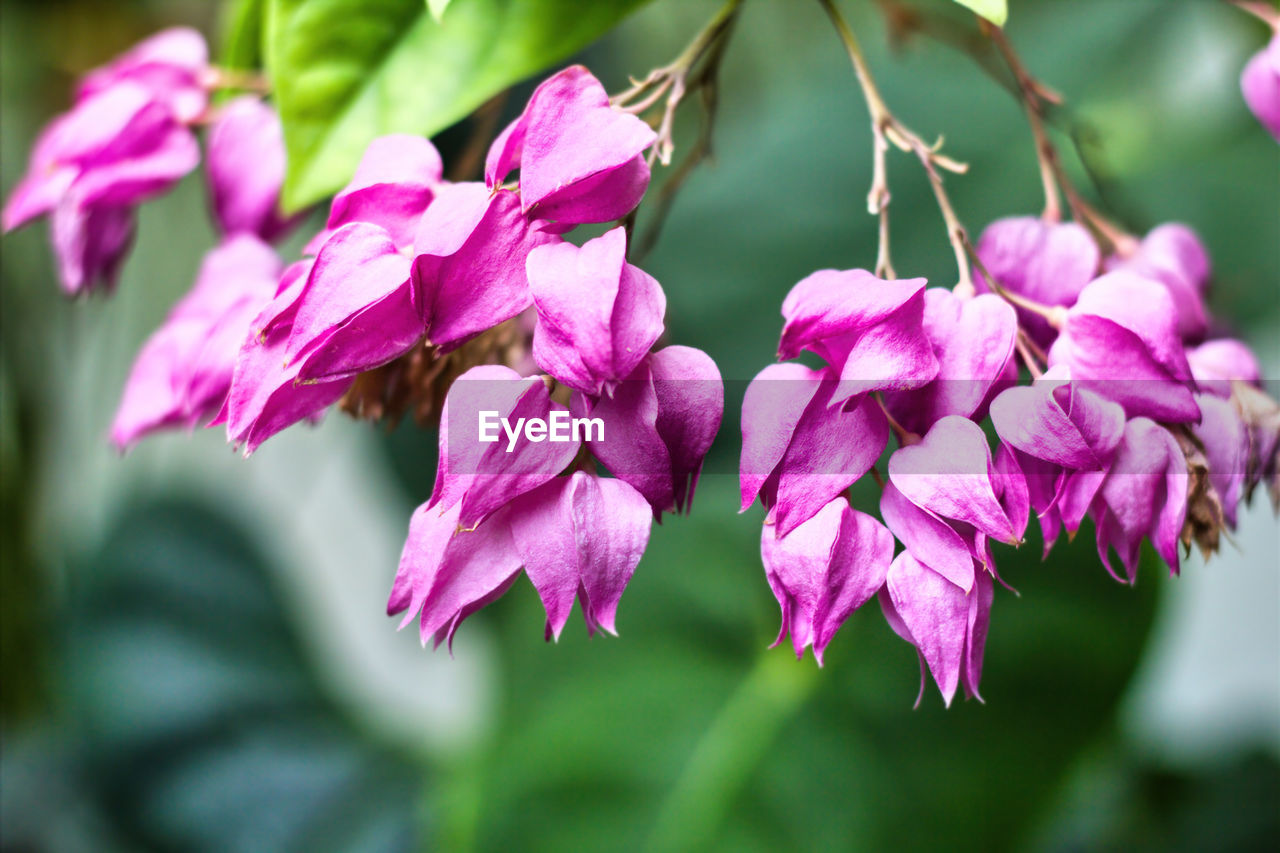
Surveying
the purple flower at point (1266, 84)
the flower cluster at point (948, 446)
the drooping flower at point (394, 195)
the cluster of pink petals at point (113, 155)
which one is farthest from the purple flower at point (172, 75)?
the purple flower at point (1266, 84)

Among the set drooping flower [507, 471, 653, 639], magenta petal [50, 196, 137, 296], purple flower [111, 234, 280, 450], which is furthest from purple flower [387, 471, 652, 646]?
magenta petal [50, 196, 137, 296]

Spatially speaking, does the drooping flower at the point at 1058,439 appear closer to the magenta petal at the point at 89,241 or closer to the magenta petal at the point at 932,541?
the magenta petal at the point at 932,541

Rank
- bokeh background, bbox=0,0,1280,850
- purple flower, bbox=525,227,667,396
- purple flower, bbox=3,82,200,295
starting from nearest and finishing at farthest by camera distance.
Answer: purple flower, bbox=525,227,667,396 < purple flower, bbox=3,82,200,295 < bokeh background, bbox=0,0,1280,850

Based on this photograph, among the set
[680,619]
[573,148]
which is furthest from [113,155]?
[680,619]

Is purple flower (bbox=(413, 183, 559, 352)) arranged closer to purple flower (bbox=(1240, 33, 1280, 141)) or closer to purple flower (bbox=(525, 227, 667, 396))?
purple flower (bbox=(525, 227, 667, 396))

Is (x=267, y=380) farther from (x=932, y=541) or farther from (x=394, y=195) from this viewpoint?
(x=932, y=541)

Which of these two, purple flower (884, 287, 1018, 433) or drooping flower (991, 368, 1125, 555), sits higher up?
purple flower (884, 287, 1018, 433)
